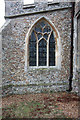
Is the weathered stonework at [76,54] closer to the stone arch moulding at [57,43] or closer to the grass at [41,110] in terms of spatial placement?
the stone arch moulding at [57,43]

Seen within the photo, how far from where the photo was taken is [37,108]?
400 centimetres

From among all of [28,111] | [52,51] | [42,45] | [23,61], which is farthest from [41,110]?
[42,45]

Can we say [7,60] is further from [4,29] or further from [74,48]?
[74,48]

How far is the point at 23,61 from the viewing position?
19.1 feet

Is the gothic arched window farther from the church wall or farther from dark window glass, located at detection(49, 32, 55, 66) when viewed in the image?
the church wall

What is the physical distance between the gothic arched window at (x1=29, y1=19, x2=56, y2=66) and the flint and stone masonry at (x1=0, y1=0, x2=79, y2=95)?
0.33 metres

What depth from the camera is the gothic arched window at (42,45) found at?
19.9 ft

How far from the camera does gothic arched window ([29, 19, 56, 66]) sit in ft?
19.9

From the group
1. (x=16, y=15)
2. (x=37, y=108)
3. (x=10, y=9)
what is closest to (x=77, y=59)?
(x=37, y=108)

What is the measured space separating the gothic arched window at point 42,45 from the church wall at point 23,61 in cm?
45

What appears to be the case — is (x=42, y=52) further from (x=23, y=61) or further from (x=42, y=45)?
(x=23, y=61)

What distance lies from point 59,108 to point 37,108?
3.21 feet

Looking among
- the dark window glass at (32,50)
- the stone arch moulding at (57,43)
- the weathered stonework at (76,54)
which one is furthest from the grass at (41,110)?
the dark window glass at (32,50)

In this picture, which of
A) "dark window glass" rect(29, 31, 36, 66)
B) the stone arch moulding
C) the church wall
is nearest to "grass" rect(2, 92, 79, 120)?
the church wall
